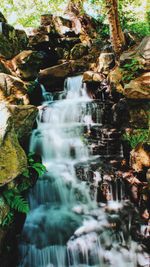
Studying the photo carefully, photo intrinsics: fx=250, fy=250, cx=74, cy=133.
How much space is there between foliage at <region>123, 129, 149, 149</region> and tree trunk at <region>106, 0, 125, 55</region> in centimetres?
378

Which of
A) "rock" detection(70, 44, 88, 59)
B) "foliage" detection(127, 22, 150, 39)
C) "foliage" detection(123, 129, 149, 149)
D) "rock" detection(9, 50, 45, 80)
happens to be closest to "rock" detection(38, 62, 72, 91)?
"rock" detection(9, 50, 45, 80)

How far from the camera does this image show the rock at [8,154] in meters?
3.75

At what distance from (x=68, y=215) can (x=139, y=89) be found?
3.63m

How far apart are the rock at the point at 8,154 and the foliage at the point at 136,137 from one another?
10.3 ft

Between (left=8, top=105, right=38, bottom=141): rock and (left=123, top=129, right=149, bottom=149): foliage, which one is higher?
(left=8, top=105, right=38, bottom=141): rock

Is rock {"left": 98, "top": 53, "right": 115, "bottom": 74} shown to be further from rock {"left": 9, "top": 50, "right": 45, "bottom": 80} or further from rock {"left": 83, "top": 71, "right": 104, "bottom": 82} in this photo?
rock {"left": 9, "top": 50, "right": 45, "bottom": 80}

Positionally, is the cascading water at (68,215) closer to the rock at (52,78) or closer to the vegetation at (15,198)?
the vegetation at (15,198)

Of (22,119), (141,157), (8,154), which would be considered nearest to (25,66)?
(22,119)

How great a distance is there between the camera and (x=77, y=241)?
470 cm

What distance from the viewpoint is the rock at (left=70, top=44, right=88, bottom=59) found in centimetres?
1284

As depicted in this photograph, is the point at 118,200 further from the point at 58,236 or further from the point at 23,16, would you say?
the point at 23,16

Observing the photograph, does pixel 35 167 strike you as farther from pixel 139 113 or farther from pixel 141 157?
pixel 139 113

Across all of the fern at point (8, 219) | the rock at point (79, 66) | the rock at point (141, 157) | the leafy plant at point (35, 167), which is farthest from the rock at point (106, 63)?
the fern at point (8, 219)

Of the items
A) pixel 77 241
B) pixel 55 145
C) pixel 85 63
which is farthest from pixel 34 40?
pixel 77 241
